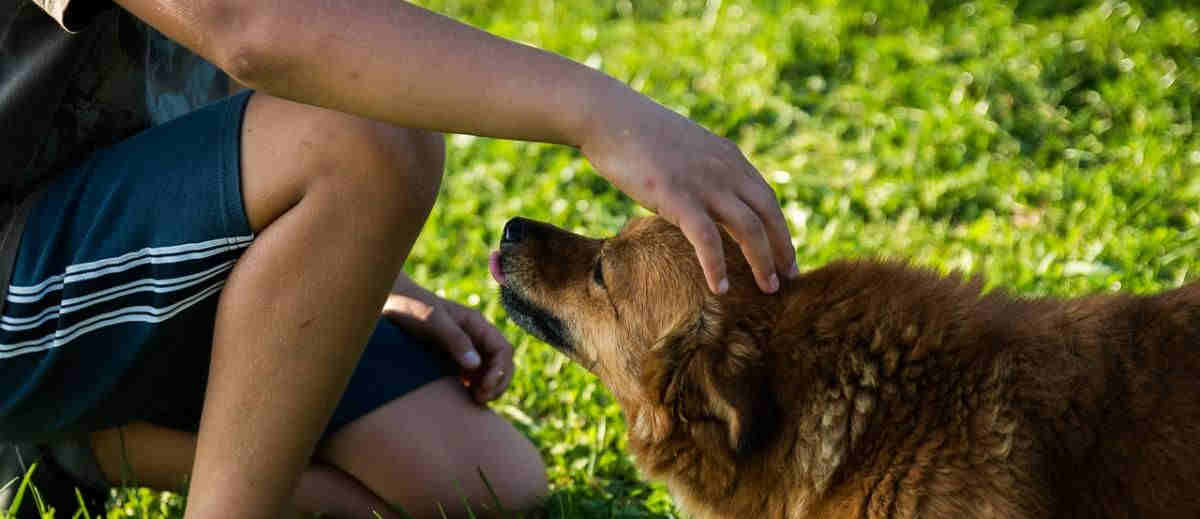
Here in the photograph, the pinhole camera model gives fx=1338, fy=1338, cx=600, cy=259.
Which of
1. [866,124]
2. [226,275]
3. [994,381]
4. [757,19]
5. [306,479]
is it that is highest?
[757,19]

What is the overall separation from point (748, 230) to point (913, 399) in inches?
21.6

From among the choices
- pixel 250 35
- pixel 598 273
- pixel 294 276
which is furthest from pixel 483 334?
pixel 250 35

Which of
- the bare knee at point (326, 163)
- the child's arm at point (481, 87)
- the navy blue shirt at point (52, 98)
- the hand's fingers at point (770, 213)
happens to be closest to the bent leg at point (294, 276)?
the bare knee at point (326, 163)

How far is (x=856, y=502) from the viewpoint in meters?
2.51

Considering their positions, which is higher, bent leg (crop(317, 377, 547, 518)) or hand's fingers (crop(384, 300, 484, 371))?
hand's fingers (crop(384, 300, 484, 371))

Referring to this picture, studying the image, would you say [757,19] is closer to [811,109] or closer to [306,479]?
A: [811,109]

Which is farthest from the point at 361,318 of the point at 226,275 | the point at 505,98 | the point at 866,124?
the point at 866,124

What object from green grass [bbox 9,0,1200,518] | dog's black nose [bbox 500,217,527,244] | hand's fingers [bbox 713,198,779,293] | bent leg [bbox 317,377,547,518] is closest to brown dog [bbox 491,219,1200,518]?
hand's fingers [bbox 713,198,779,293]

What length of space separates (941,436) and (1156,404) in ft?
1.24

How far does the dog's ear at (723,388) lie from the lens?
2.53 m

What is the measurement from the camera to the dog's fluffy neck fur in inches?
97.9

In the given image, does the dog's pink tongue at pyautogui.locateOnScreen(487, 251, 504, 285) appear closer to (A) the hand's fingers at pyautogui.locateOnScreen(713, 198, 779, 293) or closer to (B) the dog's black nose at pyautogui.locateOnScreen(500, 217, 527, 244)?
(B) the dog's black nose at pyautogui.locateOnScreen(500, 217, 527, 244)

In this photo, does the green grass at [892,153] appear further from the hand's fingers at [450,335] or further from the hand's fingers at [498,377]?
the hand's fingers at [450,335]

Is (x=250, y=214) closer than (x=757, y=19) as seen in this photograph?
Yes
